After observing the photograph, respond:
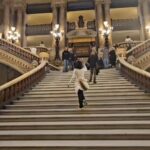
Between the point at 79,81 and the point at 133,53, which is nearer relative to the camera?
the point at 79,81

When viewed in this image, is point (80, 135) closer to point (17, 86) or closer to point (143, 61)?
point (17, 86)

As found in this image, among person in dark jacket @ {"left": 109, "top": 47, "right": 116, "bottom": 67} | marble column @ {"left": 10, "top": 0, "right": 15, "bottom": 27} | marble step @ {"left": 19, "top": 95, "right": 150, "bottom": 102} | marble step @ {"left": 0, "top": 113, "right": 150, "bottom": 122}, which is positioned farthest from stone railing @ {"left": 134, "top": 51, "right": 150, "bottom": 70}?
marble column @ {"left": 10, "top": 0, "right": 15, "bottom": 27}

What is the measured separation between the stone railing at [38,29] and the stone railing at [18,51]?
8876 mm

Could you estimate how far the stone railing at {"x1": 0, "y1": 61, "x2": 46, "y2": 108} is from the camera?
842cm

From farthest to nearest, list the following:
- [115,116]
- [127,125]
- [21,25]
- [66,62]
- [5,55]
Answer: [21,25] → [5,55] → [66,62] → [115,116] → [127,125]

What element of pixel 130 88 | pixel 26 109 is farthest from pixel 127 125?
pixel 130 88

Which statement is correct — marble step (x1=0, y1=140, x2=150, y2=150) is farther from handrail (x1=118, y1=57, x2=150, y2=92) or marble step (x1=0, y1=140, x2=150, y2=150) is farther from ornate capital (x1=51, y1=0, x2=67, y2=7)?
ornate capital (x1=51, y1=0, x2=67, y2=7)

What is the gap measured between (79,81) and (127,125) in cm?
188

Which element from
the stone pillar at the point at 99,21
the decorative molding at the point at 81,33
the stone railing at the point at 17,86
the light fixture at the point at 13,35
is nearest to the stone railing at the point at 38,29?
the light fixture at the point at 13,35

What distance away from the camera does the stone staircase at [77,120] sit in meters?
5.46

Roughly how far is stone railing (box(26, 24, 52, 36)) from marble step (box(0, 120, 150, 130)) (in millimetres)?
18704

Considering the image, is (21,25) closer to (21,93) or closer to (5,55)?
(5,55)

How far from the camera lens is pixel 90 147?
5.22 m

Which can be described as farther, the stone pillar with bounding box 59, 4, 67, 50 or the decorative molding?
the stone pillar with bounding box 59, 4, 67, 50
